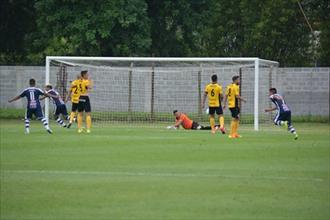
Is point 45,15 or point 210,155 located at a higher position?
point 45,15

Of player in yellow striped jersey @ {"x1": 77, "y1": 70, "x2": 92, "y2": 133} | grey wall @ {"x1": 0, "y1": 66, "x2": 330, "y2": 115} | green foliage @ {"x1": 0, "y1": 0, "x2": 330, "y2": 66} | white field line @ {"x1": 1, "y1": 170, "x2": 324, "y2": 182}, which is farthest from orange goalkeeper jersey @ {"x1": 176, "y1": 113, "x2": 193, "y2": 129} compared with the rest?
white field line @ {"x1": 1, "y1": 170, "x2": 324, "y2": 182}

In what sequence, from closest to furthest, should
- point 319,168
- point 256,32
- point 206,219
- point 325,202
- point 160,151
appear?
point 206,219 < point 325,202 < point 319,168 < point 160,151 < point 256,32

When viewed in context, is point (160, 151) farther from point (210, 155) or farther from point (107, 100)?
point (107, 100)

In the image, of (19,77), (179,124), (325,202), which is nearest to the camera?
(325,202)

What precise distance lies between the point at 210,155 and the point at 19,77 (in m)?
24.5

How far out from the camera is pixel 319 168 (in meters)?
18.0

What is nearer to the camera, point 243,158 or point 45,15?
point 243,158

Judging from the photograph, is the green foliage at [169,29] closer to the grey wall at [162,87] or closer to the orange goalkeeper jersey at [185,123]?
the grey wall at [162,87]

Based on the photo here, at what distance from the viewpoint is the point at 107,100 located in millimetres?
38406

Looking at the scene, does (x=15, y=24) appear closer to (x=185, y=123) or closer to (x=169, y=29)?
(x=169, y=29)

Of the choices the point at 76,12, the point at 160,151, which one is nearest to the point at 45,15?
the point at 76,12

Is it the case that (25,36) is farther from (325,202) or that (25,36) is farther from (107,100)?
(325,202)

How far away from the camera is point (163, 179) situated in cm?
1602

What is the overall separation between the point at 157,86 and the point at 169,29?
11.1m
